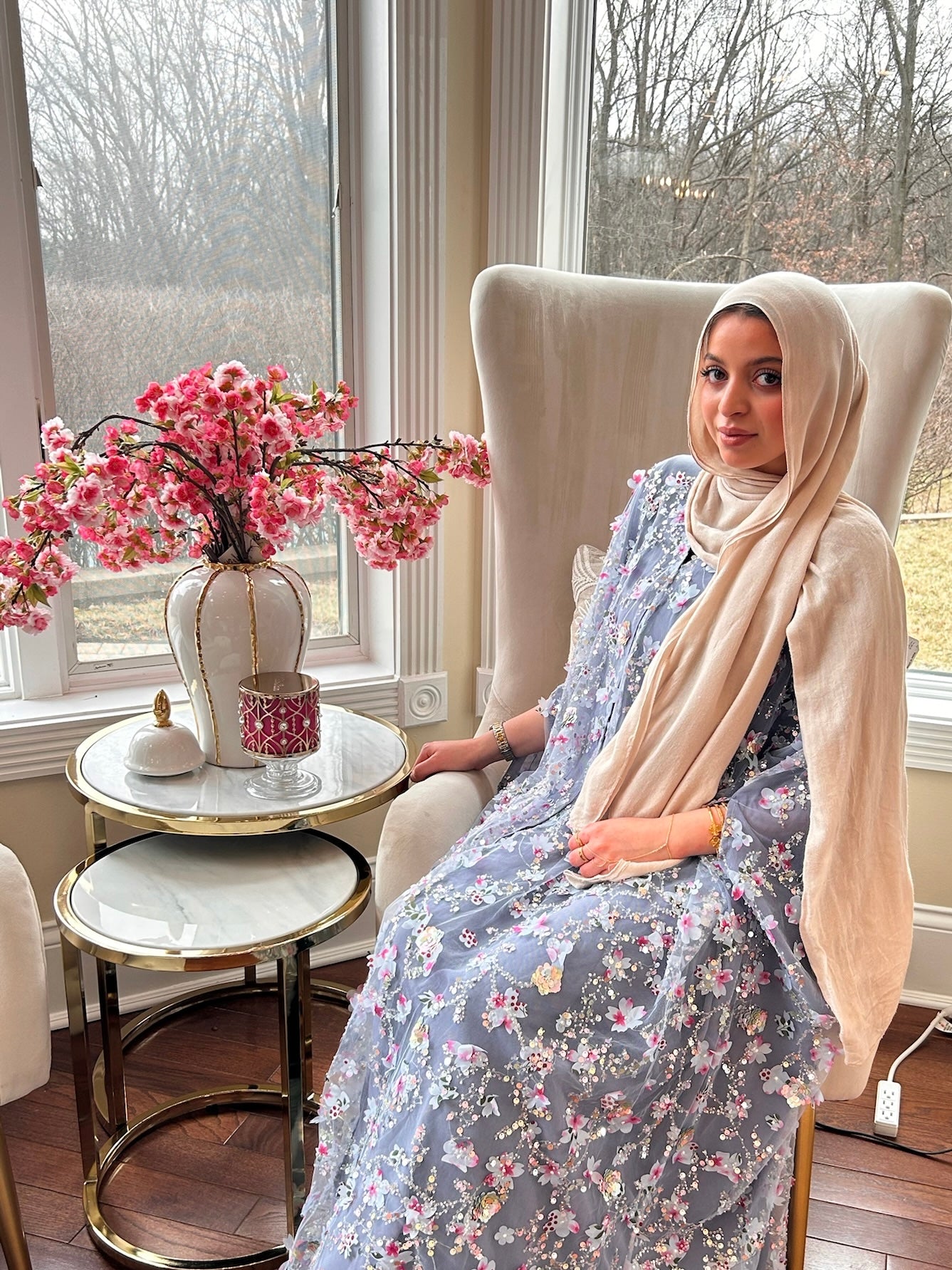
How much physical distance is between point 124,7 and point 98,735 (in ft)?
4.13

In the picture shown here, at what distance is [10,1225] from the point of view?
1.36 meters

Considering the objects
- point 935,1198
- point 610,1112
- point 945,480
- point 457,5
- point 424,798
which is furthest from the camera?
point 945,480

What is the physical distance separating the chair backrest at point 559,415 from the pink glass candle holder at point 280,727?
1.19 ft

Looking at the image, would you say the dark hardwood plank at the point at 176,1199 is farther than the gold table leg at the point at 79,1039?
Yes

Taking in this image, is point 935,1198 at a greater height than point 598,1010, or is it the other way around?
point 598,1010

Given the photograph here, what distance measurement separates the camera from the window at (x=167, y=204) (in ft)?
6.07

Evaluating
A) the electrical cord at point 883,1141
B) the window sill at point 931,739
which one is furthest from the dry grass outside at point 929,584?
the electrical cord at point 883,1141

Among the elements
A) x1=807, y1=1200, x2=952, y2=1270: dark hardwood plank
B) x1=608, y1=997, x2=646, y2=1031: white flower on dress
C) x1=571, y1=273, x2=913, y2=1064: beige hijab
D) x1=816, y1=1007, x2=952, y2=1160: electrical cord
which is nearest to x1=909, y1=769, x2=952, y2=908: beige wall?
x1=816, y1=1007, x2=952, y2=1160: electrical cord

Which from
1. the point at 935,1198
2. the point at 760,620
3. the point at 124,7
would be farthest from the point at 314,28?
the point at 935,1198

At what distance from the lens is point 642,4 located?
2.10 meters

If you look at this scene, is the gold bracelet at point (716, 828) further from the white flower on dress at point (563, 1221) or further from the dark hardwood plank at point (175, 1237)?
the dark hardwood plank at point (175, 1237)

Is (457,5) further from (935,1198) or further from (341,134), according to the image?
(935,1198)

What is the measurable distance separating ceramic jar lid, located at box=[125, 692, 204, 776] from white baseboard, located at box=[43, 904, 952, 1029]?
61 cm

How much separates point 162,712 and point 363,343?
3.07 feet
